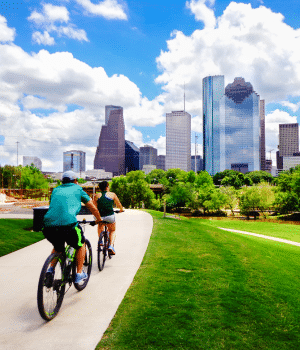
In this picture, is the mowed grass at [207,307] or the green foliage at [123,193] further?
the green foliage at [123,193]

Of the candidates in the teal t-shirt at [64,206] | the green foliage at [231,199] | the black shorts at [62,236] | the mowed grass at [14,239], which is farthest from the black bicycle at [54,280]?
the green foliage at [231,199]

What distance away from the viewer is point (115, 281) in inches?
222

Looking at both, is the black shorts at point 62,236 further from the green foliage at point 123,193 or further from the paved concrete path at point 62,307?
the green foliage at point 123,193

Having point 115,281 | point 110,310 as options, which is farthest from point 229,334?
point 115,281

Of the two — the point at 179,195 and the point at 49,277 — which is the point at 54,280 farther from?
the point at 179,195

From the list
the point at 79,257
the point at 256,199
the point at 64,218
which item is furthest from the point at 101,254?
the point at 256,199

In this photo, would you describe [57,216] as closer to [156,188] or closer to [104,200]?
[104,200]

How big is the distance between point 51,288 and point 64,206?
3.80ft

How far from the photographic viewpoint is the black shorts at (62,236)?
161 inches

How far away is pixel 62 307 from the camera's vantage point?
441cm

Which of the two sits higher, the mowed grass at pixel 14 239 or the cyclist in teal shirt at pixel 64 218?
the cyclist in teal shirt at pixel 64 218

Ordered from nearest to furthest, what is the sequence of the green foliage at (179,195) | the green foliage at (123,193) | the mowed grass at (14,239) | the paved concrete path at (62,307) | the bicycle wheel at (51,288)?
the paved concrete path at (62,307) → the bicycle wheel at (51,288) → the mowed grass at (14,239) → the green foliage at (123,193) → the green foliage at (179,195)

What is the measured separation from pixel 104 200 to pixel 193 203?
2127 inches

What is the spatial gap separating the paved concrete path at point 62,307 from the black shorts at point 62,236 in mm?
987
